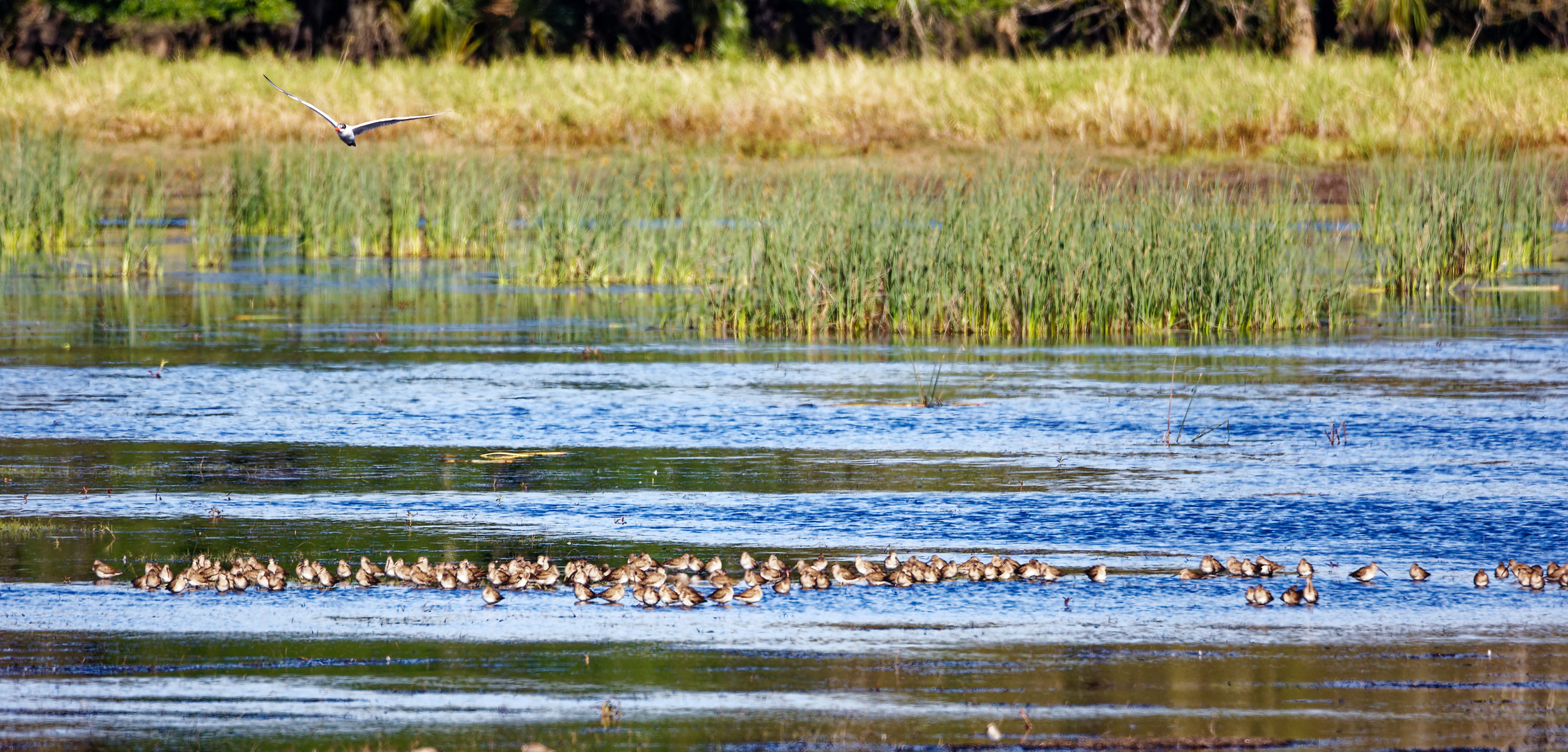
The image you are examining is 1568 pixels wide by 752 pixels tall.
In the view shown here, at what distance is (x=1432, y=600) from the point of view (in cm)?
616

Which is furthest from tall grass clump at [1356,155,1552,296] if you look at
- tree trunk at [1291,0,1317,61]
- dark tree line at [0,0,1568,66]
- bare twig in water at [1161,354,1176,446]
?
dark tree line at [0,0,1568,66]

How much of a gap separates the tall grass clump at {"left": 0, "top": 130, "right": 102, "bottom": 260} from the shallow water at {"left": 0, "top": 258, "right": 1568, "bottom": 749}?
6.44 metres

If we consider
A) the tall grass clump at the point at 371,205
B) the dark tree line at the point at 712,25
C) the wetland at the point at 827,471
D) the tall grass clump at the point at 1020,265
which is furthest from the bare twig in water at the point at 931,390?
the dark tree line at the point at 712,25

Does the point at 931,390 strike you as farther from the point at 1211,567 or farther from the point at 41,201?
the point at 41,201

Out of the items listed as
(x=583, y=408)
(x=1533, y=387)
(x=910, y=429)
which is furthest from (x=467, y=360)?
(x=1533, y=387)

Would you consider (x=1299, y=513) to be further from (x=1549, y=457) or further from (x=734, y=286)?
(x=734, y=286)

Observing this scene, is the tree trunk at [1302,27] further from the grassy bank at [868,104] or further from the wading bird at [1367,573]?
the wading bird at [1367,573]

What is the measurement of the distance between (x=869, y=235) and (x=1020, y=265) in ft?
3.42

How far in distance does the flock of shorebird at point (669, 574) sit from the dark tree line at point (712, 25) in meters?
35.4

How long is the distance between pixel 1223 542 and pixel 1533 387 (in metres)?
4.94

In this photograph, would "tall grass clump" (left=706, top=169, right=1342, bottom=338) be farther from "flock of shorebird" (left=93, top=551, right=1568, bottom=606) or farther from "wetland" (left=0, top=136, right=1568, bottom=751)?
"flock of shorebird" (left=93, top=551, right=1568, bottom=606)

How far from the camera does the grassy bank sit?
90.2 ft

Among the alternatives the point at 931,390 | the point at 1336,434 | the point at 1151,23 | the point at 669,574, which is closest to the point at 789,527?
the point at 669,574

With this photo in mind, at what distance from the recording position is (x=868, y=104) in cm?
2978
